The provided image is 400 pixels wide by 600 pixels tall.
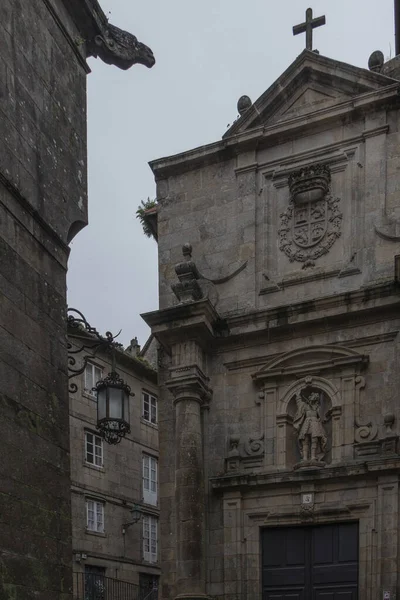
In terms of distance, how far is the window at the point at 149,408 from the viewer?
2781 centimetres

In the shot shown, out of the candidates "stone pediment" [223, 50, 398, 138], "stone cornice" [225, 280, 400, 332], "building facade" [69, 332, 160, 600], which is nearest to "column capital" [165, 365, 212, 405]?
"stone cornice" [225, 280, 400, 332]

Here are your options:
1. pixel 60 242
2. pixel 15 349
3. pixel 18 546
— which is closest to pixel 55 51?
pixel 60 242

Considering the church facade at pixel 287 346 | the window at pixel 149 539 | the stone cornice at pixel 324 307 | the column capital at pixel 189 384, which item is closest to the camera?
the church facade at pixel 287 346

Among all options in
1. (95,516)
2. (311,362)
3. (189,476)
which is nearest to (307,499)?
(189,476)

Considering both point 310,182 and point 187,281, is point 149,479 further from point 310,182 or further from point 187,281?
point 310,182

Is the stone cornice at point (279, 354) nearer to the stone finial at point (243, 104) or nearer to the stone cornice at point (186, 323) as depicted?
the stone cornice at point (186, 323)

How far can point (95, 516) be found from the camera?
79.8ft

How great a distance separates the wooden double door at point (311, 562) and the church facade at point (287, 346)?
21 mm

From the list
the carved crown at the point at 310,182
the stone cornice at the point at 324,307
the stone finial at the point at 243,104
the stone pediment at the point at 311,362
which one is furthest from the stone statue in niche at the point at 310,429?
the stone finial at the point at 243,104

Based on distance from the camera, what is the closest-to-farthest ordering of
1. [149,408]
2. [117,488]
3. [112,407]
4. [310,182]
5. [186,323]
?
1. [112,407]
2. [186,323]
3. [310,182]
4. [117,488]
5. [149,408]

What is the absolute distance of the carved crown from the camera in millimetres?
15578

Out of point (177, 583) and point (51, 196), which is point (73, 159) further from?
point (177, 583)

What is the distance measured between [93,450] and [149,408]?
3559 mm

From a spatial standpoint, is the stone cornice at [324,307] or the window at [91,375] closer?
the stone cornice at [324,307]
